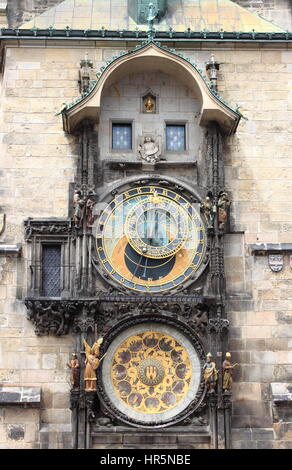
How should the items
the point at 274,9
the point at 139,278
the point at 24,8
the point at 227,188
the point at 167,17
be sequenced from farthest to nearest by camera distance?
the point at 274,9 < the point at 24,8 < the point at 167,17 < the point at 227,188 < the point at 139,278

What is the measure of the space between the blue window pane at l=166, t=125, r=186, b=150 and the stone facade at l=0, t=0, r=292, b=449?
180 millimetres

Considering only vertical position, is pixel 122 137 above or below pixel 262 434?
above

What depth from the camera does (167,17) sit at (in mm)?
18266

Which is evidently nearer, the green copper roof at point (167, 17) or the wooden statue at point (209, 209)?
the wooden statue at point (209, 209)

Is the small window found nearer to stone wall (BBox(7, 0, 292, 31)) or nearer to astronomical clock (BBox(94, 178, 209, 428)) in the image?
astronomical clock (BBox(94, 178, 209, 428))

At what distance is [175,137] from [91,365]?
392 centimetres

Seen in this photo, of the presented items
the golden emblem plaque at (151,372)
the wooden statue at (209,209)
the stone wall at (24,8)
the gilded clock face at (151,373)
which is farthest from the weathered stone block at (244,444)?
the stone wall at (24,8)

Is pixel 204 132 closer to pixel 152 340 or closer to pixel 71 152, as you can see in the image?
pixel 71 152

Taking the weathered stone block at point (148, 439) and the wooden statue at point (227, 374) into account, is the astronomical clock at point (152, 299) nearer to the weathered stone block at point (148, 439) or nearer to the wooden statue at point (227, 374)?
the weathered stone block at point (148, 439)

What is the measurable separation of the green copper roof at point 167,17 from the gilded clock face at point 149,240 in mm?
3078

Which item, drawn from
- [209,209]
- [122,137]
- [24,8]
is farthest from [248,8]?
[209,209]

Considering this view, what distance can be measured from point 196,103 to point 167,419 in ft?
16.2

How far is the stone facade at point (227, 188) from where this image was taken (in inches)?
620

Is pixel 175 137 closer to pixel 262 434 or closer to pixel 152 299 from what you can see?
pixel 152 299
